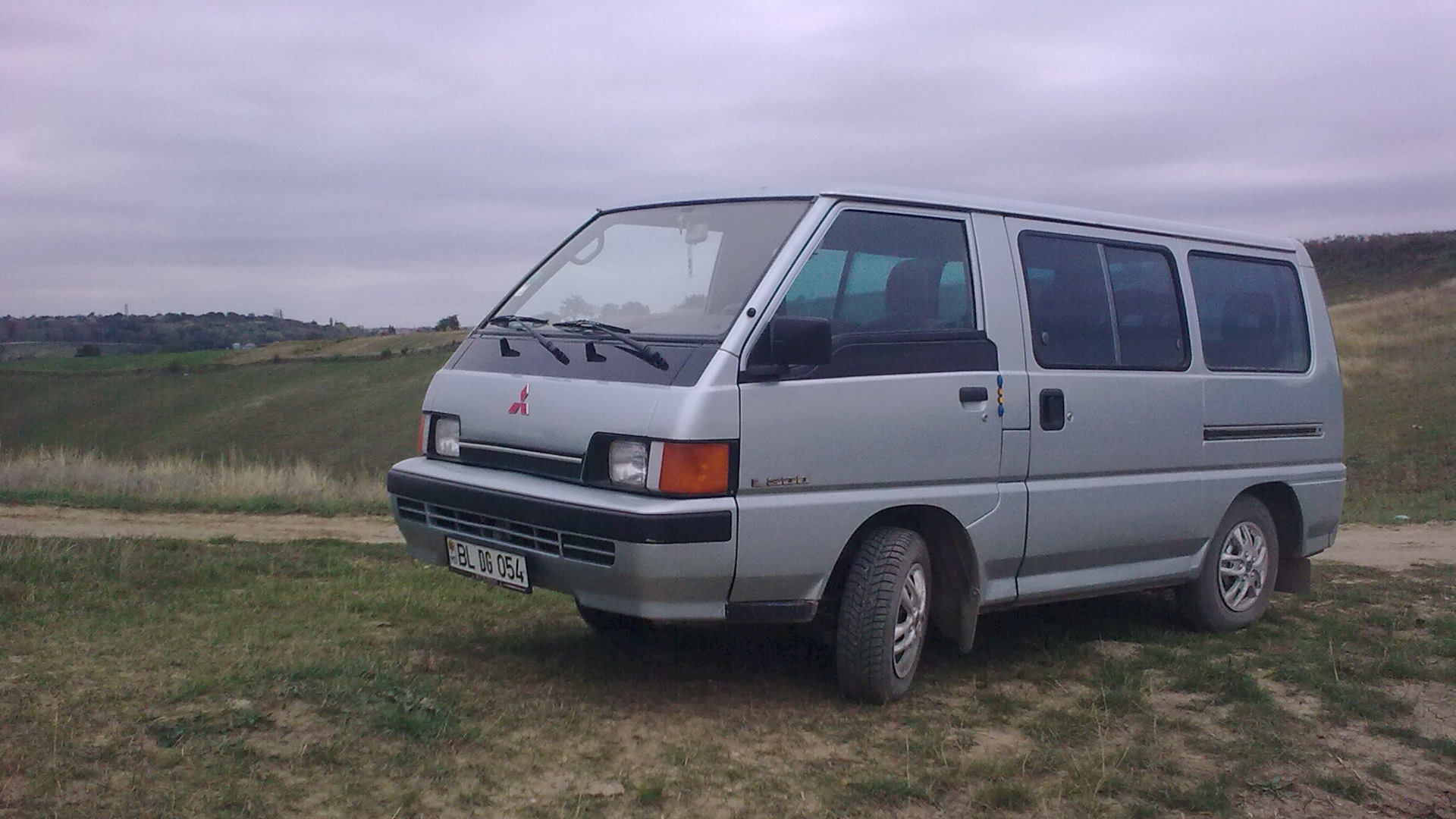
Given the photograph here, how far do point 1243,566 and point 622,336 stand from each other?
396 cm

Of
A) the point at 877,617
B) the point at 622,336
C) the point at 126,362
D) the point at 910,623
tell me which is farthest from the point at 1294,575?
the point at 126,362

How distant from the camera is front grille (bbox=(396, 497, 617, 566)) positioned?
455 cm

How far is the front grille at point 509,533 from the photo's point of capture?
455 cm

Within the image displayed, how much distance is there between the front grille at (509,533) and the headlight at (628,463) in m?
0.24

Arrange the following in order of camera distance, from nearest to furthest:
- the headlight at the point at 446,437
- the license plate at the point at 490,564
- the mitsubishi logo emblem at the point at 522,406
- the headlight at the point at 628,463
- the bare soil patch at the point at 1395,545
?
the headlight at the point at 628,463
the license plate at the point at 490,564
the mitsubishi logo emblem at the point at 522,406
the headlight at the point at 446,437
the bare soil patch at the point at 1395,545

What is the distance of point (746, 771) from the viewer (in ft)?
13.7

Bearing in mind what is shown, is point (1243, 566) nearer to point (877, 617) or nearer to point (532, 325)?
point (877, 617)

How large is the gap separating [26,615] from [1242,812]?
17.9 ft

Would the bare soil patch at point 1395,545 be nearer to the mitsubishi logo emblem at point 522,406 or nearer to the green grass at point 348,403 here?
the green grass at point 348,403

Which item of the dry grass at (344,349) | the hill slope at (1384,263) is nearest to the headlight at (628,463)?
the dry grass at (344,349)

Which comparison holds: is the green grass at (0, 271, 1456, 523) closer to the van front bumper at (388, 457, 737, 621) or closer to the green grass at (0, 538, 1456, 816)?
the green grass at (0, 538, 1456, 816)

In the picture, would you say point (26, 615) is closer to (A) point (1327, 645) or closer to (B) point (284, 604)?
(B) point (284, 604)

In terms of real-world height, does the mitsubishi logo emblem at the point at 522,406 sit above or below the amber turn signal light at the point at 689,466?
above

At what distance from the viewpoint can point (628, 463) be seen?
4.57 meters
